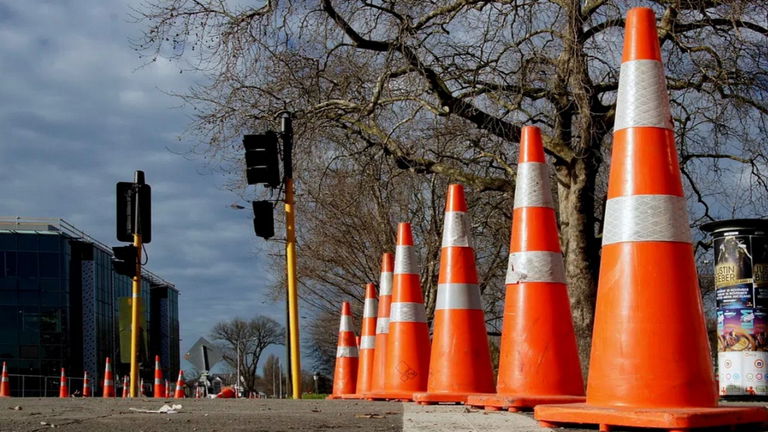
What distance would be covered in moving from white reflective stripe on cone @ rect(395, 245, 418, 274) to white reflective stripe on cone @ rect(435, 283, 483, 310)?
2.24 metres

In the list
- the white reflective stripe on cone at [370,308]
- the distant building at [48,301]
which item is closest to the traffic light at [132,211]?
the white reflective stripe on cone at [370,308]

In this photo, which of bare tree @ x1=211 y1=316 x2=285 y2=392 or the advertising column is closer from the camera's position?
the advertising column

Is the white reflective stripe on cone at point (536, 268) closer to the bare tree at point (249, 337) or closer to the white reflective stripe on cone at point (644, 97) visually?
the white reflective stripe on cone at point (644, 97)

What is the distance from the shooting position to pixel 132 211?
1952 cm

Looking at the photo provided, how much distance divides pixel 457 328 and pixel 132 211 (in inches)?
454

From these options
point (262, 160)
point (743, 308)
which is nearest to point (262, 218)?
point (262, 160)

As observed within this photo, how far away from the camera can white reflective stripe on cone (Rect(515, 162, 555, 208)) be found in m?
7.66

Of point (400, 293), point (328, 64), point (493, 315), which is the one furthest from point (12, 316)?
point (400, 293)

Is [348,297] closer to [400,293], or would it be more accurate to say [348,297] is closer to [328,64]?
[328,64]

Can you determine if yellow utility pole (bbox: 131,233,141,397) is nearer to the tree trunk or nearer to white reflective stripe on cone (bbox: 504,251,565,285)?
the tree trunk

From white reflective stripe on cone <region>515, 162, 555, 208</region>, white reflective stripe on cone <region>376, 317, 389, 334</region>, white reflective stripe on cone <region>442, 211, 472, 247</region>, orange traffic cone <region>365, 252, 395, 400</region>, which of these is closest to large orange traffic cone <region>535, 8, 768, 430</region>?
white reflective stripe on cone <region>515, 162, 555, 208</region>

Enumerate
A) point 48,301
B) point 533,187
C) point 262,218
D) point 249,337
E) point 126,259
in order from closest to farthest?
point 533,187 → point 262,218 → point 126,259 → point 48,301 → point 249,337

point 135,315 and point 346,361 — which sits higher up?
point 135,315

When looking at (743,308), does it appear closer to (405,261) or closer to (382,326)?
(405,261)
